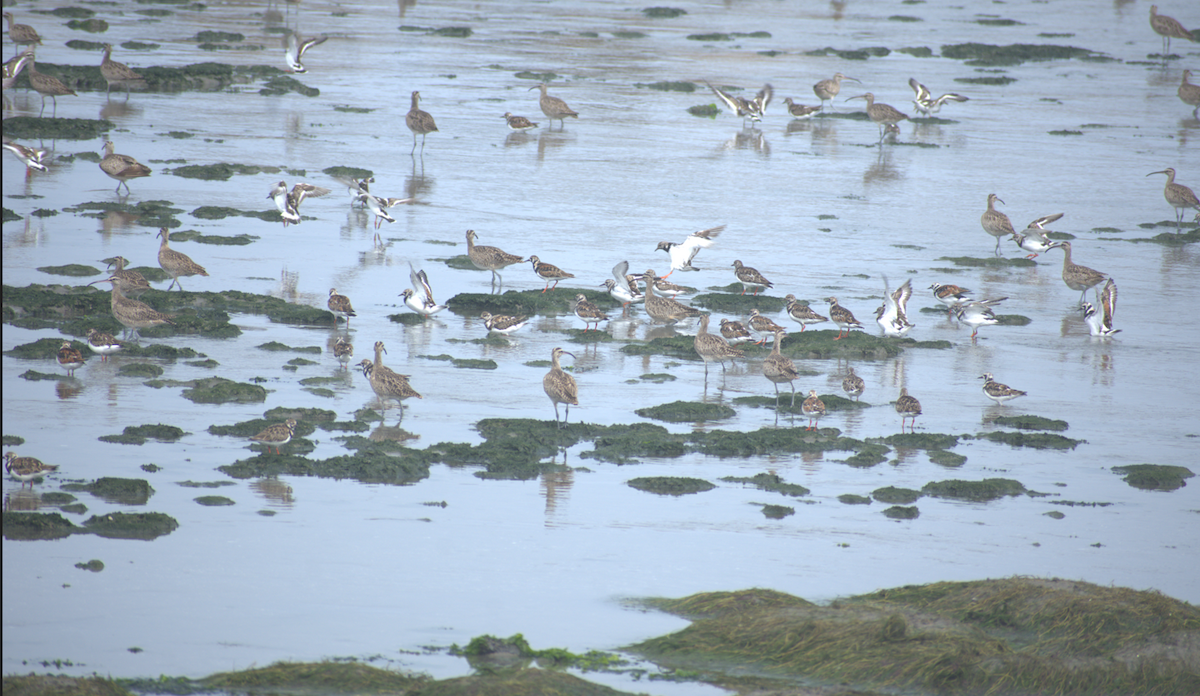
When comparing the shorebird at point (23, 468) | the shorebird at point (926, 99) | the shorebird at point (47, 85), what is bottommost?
the shorebird at point (23, 468)

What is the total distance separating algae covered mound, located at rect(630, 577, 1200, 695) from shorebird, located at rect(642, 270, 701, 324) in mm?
7958

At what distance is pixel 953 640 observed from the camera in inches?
298

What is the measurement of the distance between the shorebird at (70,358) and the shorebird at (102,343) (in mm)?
353

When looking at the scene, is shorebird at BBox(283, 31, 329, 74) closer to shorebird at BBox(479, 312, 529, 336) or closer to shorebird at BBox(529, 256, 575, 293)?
shorebird at BBox(529, 256, 575, 293)

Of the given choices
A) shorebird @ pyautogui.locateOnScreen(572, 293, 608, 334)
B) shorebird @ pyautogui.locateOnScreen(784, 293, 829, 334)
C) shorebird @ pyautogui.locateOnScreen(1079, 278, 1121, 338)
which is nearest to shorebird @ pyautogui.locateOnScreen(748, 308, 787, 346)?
shorebird @ pyautogui.locateOnScreen(784, 293, 829, 334)

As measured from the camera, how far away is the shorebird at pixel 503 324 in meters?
15.2

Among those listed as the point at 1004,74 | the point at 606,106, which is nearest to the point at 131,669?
the point at 606,106

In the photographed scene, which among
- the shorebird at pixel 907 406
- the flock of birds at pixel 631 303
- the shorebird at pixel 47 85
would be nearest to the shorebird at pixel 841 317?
the flock of birds at pixel 631 303

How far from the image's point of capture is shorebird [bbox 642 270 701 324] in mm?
16188

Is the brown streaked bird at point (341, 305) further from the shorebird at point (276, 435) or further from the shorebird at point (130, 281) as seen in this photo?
the shorebird at point (276, 435)

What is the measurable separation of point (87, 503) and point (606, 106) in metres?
25.7

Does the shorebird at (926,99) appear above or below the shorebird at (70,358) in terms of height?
above

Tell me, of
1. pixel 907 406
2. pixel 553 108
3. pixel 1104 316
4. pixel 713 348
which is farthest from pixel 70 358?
pixel 553 108

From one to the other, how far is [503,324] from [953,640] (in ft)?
27.9
